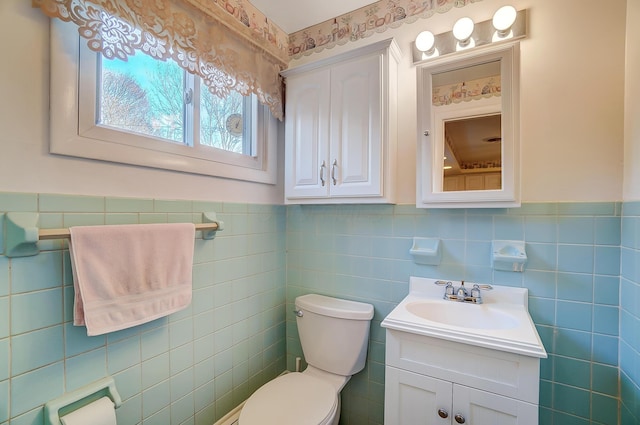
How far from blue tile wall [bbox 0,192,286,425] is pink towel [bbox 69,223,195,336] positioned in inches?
3.5

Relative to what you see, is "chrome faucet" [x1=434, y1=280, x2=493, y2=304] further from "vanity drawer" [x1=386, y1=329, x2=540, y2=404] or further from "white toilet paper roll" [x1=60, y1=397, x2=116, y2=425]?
"white toilet paper roll" [x1=60, y1=397, x2=116, y2=425]

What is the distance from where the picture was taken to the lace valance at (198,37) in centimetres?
91

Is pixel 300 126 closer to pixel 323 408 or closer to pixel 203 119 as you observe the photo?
pixel 203 119

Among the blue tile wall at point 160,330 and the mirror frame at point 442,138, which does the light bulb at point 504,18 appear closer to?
the mirror frame at point 442,138

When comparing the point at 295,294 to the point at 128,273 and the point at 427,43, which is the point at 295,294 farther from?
the point at 427,43

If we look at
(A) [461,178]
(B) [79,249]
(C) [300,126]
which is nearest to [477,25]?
Answer: (A) [461,178]

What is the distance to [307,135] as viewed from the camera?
1609mm

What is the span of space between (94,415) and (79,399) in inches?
3.1

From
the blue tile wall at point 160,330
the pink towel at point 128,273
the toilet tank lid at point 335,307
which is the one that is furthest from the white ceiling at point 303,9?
the toilet tank lid at point 335,307

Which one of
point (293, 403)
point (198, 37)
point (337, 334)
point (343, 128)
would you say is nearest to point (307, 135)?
point (343, 128)

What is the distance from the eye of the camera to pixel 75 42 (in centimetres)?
91

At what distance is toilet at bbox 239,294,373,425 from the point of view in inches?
47.3

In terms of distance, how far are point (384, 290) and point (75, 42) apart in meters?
1.64

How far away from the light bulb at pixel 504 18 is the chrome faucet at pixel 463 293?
3.76 ft
